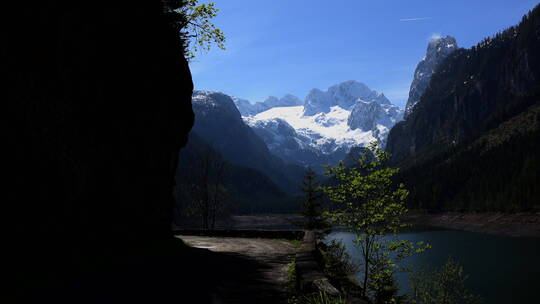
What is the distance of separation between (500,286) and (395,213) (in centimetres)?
5282

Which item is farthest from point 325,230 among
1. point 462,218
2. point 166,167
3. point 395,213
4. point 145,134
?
point 462,218

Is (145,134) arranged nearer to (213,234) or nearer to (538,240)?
(213,234)

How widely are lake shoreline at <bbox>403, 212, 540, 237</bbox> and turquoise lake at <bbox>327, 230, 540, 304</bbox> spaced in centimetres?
964

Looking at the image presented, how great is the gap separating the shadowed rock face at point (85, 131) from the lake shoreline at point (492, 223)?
110 m

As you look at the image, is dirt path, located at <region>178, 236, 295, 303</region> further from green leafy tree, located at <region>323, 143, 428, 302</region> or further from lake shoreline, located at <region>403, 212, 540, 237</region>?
lake shoreline, located at <region>403, 212, 540, 237</region>

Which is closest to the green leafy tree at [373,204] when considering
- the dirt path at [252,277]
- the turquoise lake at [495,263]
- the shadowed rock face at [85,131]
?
the dirt path at [252,277]

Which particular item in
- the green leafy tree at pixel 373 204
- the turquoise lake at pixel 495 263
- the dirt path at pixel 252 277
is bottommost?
the turquoise lake at pixel 495 263

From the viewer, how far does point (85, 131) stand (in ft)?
66.3

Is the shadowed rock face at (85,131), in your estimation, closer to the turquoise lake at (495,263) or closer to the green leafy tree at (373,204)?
the green leafy tree at (373,204)

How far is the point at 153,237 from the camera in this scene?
96.6ft

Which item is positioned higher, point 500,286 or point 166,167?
point 166,167

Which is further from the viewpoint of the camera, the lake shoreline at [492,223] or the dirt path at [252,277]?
the lake shoreline at [492,223]

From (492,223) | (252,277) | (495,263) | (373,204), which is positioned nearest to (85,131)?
(252,277)

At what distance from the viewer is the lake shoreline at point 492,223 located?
416ft
